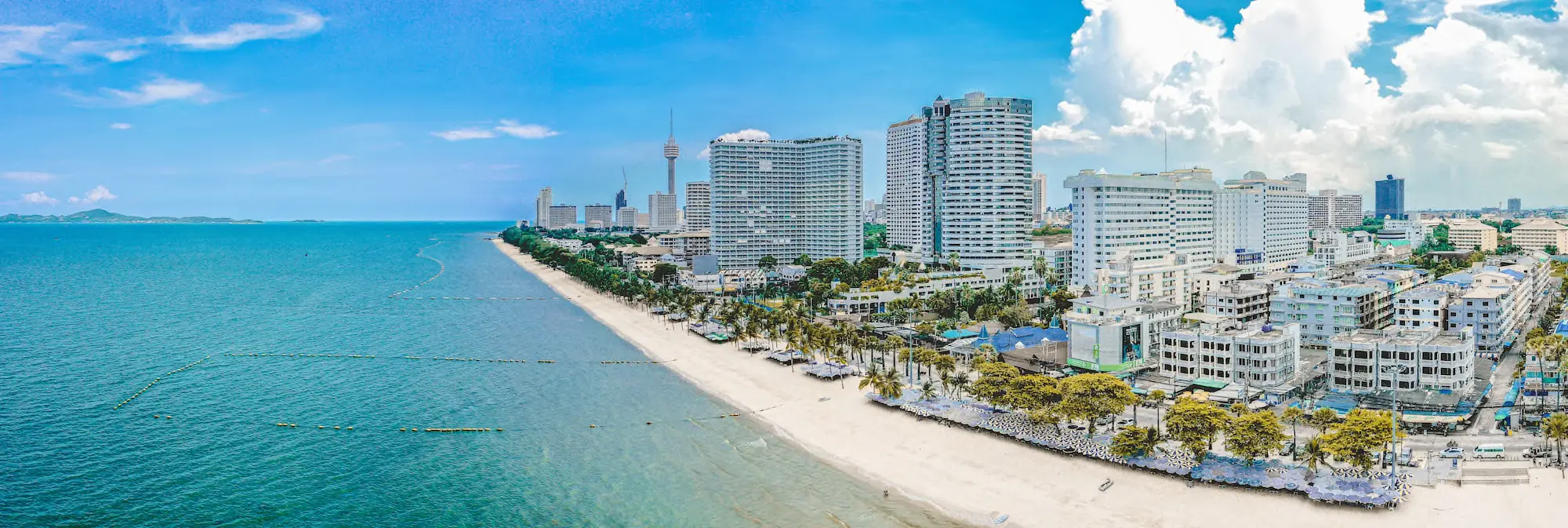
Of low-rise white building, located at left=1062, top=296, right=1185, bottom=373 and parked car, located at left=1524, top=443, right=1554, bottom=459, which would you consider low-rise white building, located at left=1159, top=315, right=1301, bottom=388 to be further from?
parked car, located at left=1524, top=443, right=1554, bottom=459

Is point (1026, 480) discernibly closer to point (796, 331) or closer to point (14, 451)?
point (796, 331)

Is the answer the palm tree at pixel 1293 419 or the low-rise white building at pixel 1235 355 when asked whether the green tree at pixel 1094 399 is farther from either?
the low-rise white building at pixel 1235 355

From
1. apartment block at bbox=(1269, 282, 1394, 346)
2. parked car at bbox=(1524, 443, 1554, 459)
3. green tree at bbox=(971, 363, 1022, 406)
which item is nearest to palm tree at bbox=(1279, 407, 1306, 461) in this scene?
parked car at bbox=(1524, 443, 1554, 459)

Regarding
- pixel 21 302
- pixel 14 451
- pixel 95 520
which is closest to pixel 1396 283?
pixel 95 520

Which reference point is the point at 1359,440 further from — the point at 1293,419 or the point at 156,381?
the point at 156,381

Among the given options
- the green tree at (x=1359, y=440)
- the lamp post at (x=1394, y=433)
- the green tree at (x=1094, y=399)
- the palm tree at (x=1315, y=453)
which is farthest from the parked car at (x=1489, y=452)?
the green tree at (x=1094, y=399)
